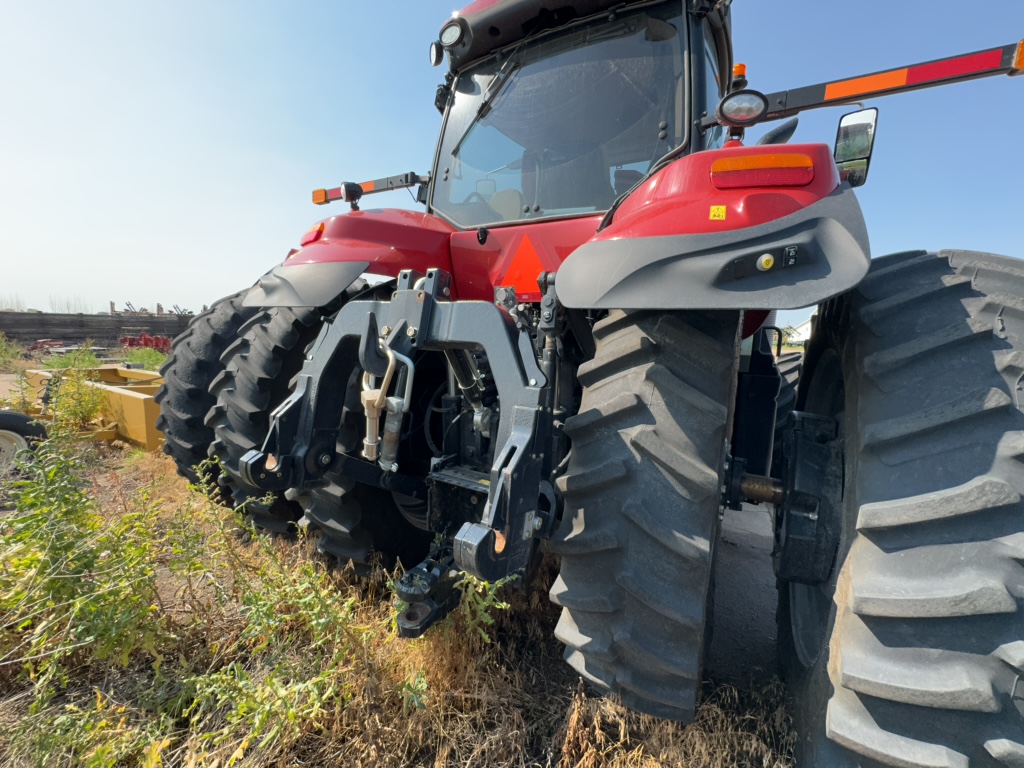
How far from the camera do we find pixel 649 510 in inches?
44.4

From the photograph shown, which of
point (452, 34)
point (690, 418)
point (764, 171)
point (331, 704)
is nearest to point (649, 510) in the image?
point (690, 418)

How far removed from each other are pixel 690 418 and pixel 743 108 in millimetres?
976

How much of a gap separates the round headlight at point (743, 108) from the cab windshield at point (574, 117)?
0.54 metres

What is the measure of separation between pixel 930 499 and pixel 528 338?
898mm

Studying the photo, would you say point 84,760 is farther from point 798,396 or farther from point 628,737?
point 798,396

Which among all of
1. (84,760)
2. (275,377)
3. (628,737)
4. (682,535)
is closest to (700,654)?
(682,535)

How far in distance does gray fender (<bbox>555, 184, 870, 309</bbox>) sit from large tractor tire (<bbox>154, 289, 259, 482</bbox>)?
2.52m

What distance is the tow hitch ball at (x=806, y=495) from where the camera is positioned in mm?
1382

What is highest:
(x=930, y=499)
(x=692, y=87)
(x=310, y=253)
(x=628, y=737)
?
(x=692, y=87)

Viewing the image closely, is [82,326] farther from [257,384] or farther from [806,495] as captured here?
[806,495]

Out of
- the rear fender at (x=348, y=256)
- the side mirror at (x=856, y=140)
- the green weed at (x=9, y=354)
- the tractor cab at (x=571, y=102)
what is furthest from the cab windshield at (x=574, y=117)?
the green weed at (x=9, y=354)

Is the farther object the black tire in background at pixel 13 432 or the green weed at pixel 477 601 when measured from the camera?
the black tire in background at pixel 13 432

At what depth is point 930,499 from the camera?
0.95 meters

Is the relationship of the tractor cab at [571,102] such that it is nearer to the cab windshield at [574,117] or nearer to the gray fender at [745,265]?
the cab windshield at [574,117]
